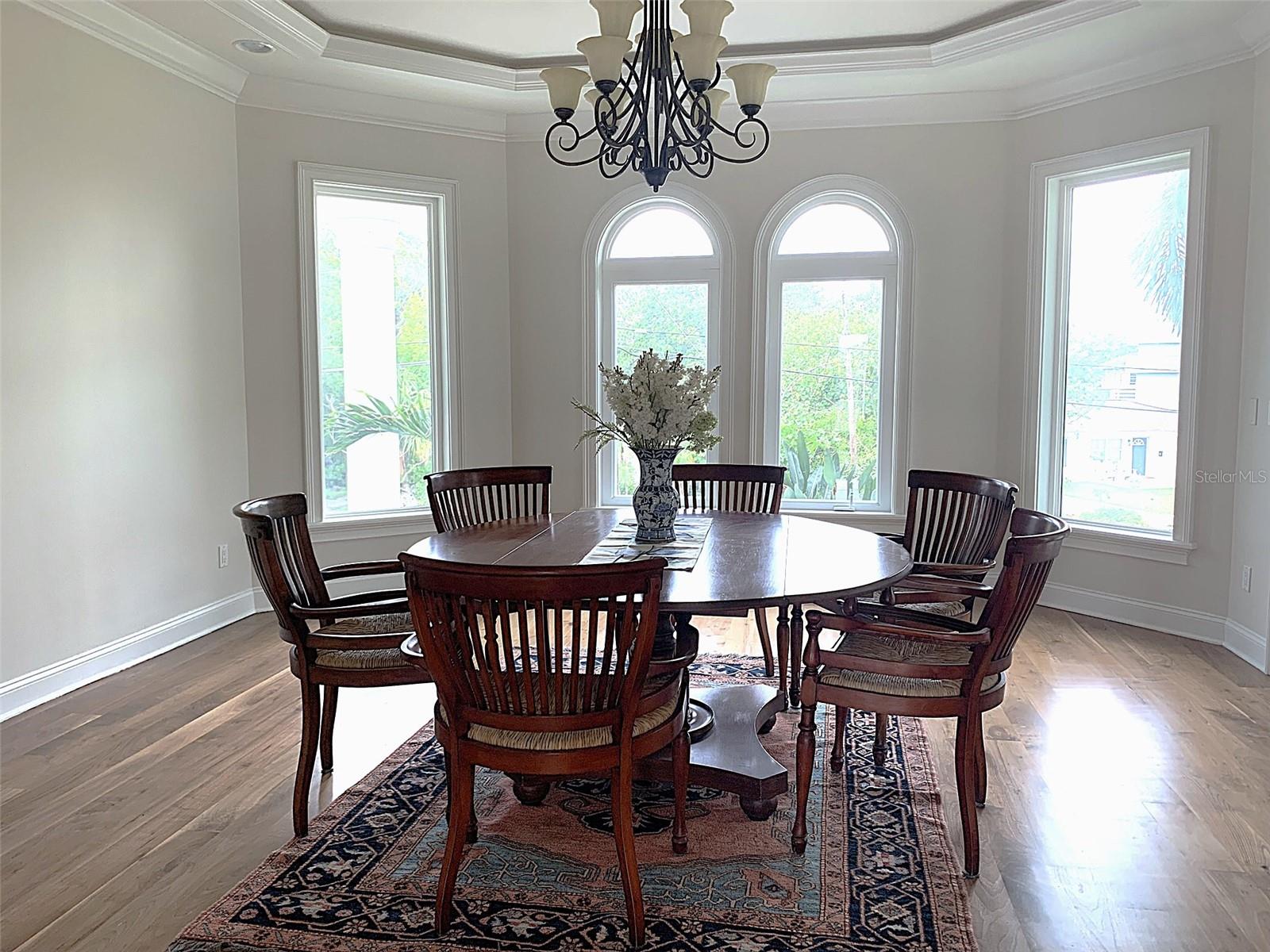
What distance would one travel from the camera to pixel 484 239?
229 inches

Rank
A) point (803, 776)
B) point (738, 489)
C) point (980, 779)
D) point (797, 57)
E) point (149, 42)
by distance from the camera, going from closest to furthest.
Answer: point (803, 776)
point (980, 779)
point (738, 489)
point (149, 42)
point (797, 57)

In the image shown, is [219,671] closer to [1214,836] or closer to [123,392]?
[123,392]

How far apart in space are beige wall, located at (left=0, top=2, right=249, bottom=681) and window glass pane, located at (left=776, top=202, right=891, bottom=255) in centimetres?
307

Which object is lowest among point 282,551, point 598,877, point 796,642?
point 598,877

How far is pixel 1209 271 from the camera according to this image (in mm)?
4625

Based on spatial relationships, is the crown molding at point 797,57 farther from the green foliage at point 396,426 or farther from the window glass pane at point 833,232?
the green foliage at point 396,426

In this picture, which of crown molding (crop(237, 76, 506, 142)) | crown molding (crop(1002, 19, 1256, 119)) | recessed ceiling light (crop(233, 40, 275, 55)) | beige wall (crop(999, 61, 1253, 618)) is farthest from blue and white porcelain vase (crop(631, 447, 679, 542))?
crown molding (crop(1002, 19, 1256, 119))

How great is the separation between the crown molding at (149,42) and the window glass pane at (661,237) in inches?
86.6

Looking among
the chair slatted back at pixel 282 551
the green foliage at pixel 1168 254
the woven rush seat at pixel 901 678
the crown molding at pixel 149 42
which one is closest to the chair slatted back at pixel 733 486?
the woven rush seat at pixel 901 678

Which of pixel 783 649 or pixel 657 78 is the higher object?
pixel 657 78

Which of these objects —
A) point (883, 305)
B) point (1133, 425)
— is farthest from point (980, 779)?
point (883, 305)

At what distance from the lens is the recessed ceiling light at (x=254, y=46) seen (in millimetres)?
4492

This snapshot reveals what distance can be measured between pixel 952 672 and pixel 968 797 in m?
0.32

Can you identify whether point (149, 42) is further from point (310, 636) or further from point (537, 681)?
point (537, 681)
